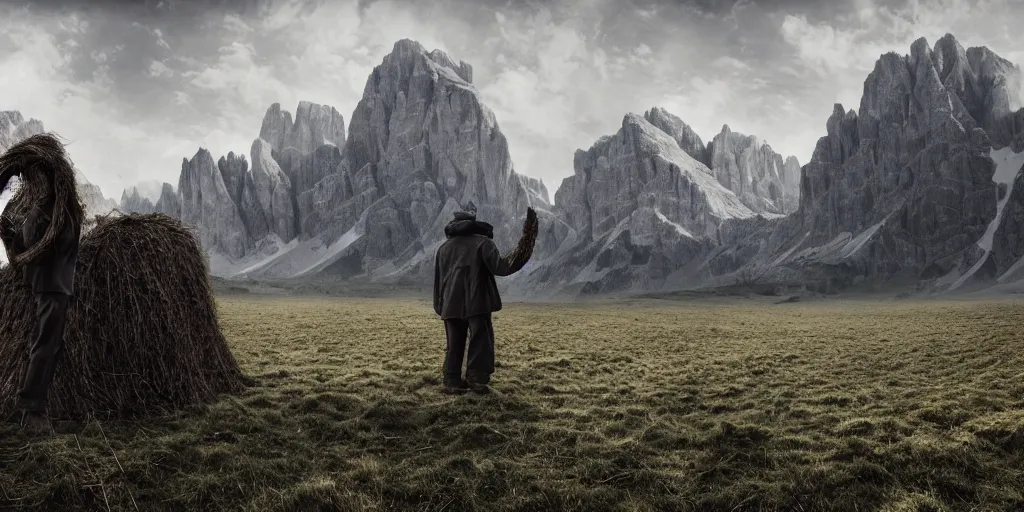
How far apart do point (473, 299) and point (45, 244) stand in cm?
648

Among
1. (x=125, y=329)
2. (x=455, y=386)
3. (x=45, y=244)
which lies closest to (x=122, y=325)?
(x=125, y=329)

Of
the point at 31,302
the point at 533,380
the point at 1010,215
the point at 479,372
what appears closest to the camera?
the point at 31,302

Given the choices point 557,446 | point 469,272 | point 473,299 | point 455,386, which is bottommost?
point 557,446

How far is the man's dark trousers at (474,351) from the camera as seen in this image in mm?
11047

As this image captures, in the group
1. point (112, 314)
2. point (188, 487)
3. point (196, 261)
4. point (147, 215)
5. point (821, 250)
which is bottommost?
point (188, 487)

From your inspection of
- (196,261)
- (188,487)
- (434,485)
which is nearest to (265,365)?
(196,261)

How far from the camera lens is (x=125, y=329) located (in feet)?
29.2

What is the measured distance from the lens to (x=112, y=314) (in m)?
8.81

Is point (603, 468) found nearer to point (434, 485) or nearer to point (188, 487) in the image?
point (434, 485)

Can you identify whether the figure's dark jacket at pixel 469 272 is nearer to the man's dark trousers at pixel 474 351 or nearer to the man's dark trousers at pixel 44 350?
the man's dark trousers at pixel 474 351

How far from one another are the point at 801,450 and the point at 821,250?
208m

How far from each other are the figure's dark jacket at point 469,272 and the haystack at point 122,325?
4.40m

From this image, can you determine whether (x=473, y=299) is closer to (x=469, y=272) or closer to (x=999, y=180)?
(x=469, y=272)

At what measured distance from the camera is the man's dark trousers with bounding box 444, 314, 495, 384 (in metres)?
11.0
